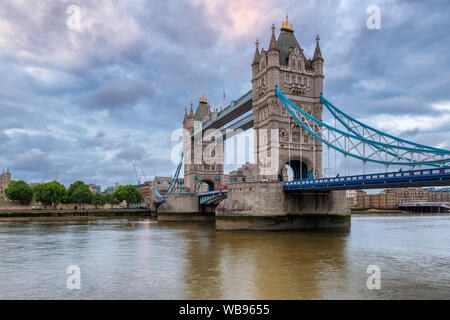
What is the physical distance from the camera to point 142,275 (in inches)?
486

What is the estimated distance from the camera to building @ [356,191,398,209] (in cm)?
13138

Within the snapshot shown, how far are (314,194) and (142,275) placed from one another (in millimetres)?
21433

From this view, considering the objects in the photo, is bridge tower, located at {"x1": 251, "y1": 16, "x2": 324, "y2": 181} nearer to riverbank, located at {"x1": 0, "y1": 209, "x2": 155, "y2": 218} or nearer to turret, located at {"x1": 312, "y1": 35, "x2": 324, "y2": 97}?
Result: turret, located at {"x1": 312, "y1": 35, "x2": 324, "y2": 97}

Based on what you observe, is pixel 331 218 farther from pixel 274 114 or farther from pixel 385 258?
pixel 385 258

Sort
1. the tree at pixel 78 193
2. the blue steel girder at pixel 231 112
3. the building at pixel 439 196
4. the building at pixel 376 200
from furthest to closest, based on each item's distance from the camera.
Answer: the building at pixel 439 196 → the building at pixel 376 200 → the tree at pixel 78 193 → the blue steel girder at pixel 231 112

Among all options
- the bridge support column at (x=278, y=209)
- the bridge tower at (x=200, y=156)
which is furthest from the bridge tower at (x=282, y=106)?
the bridge tower at (x=200, y=156)

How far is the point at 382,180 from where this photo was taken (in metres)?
22.4

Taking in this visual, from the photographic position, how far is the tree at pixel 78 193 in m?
76.0

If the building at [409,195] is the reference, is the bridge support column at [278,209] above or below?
above

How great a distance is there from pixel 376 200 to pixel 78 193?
106458 millimetres

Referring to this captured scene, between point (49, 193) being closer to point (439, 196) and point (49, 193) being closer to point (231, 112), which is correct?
point (231, 112)

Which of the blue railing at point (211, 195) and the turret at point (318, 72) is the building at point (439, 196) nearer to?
the blue railing at point (211, 195)

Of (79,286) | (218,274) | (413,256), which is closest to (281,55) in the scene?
(413,256)
